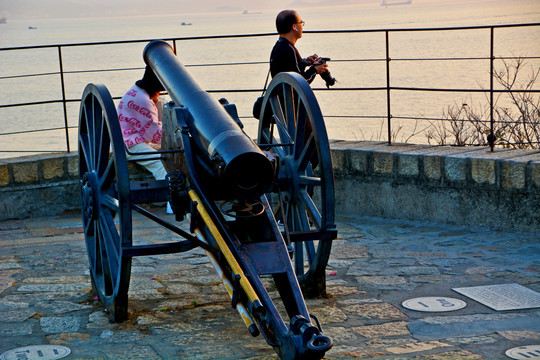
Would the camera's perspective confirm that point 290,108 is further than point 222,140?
Yes

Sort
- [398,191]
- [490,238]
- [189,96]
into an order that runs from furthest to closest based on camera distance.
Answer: [398,191] → [490,238] → [189,96]

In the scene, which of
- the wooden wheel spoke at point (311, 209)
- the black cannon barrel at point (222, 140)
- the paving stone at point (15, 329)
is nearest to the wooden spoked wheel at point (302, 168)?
the wooden wheel spoke at point (311, 209)

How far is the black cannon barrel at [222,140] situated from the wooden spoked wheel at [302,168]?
1.24 feet

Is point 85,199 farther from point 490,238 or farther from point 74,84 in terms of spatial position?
point 74,84

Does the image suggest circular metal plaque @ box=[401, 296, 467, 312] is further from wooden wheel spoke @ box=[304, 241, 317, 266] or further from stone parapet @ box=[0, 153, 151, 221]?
stone parapet @ box=[0, 153, 151, 221]

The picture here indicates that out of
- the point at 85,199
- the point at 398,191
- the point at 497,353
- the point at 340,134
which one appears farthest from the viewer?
the point at 340,134

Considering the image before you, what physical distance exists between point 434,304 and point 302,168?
1.14 m

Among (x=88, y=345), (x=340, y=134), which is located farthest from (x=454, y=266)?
(x=340, y=134)

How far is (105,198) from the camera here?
5.18 metres

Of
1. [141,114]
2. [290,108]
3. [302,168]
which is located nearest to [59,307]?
[302,168]

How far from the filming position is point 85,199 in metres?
5.36

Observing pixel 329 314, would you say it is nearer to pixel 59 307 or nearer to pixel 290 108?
pixel 290 108

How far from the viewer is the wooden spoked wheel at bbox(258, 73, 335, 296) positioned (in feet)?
15.9

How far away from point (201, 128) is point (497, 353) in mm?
1946
